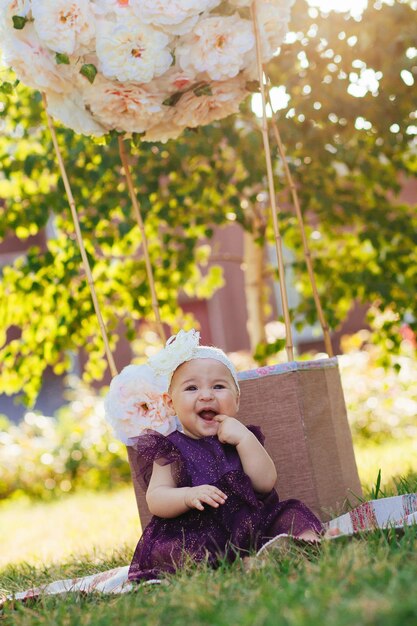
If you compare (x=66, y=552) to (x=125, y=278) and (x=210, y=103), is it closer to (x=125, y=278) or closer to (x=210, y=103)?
(x=125, y=278)

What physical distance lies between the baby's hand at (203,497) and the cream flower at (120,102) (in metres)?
1.18

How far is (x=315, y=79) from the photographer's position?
4293 mm

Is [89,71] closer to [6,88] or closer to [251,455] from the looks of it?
[6,88]

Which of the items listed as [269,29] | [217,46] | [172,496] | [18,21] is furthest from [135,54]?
[172,496]

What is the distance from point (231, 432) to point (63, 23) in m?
1.23

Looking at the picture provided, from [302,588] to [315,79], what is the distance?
10.0ft

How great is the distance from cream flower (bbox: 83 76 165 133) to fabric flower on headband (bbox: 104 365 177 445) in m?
0.78

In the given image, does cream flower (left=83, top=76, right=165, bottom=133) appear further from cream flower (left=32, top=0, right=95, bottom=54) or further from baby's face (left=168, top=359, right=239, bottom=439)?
baby's face (left=168, top=359, right=239, bottom=439)

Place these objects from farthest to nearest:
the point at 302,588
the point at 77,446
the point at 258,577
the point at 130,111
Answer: the point at 77,446, the point at 130,111, the point at 258,577, the point at 302,588

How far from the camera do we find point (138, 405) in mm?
2729

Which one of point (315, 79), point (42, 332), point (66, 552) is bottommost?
point (66, 552)

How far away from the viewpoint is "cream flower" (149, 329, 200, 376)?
8.51 ft

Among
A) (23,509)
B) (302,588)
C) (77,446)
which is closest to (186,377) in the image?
(302,588)

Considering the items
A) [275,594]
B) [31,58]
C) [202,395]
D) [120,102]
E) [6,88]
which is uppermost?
[6,88]
